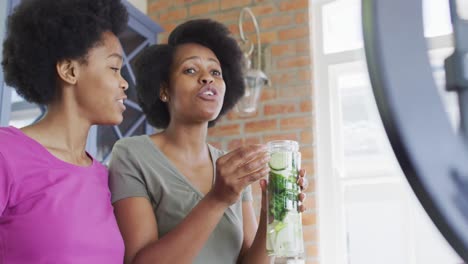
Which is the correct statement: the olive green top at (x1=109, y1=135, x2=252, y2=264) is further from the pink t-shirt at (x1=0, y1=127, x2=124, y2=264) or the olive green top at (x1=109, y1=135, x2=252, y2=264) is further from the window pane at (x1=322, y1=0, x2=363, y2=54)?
the window pane at (x1=322, y1=0, x2=363, y2=54)

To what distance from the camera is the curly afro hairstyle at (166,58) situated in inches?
52.2

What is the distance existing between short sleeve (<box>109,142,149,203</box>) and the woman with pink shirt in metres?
0.02

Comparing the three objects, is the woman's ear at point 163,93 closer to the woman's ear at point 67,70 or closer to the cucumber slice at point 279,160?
the woman's ear at point 67,70

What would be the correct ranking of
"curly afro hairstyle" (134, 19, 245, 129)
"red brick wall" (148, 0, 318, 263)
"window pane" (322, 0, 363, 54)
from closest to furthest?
1. "curly afro hairstyle" (134, 19, 245, 129)
2. "red brick wall" (148, 0, 318, 263)
3. "window pane" (322, 0, 363, 54)

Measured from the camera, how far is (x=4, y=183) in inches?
31.0

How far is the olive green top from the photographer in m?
1.04

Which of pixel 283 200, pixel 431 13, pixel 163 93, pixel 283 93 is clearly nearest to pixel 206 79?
pixel 163 93

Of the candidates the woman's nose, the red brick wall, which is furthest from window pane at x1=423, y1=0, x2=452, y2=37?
the red brick wall

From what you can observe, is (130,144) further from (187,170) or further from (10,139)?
(10,139)

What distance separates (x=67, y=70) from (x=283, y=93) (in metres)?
1.76

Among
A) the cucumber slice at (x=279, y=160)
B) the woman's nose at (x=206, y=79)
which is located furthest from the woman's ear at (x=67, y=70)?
the cucumber slice at (x=279, y=160)

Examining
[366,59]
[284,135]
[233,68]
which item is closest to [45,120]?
[233,68]

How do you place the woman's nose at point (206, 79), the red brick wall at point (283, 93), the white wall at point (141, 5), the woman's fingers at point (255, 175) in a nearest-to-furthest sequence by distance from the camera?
the woman's fingers at point (255, 175) < the woman's nose at point (206, 79) < the red brick wall at point (283, 93) < the white wall at point (141, 5)

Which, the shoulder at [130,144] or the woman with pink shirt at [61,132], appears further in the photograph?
the shoulder at [130,144]
